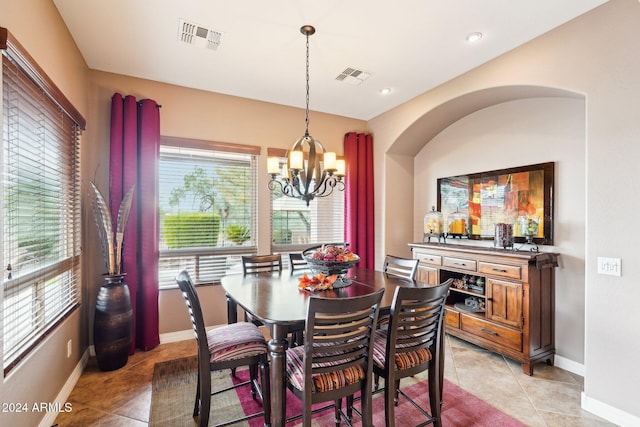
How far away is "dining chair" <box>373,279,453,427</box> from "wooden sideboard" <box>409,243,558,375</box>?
1263 millimetres

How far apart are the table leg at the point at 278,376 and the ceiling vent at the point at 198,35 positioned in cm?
244

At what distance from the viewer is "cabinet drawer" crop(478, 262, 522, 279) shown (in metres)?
3.02

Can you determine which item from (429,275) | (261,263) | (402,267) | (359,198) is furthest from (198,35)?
(429,275)

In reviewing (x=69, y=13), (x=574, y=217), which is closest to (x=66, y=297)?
(x=69, y=13)

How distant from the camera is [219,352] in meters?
2.10

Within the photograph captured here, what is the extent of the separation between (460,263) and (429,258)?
435 millimetres

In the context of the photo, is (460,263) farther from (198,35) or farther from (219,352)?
(198,35)

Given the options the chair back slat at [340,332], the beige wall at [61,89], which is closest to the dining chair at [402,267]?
the chair back slat at [340,332]

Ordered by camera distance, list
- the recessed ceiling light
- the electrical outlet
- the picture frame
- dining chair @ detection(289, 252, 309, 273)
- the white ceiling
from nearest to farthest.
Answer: the electrical outlet
the white ceiling
the recessed ceiling light
the picture frame
dining chair @ detection(289, 252, 309, 273)

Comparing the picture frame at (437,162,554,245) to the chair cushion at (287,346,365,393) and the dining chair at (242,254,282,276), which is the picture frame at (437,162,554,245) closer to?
the dining chair at (242,254,282,276)

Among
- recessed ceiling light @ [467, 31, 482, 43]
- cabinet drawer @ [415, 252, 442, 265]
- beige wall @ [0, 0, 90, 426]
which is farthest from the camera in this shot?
cabinet drawer @ [415, 252, 442, 265]

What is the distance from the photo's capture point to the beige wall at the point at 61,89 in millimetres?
1763

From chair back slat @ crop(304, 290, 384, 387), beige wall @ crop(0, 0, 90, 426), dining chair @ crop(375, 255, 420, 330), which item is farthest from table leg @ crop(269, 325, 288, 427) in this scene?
dining chair @ crop(375, 255, 420, 330)

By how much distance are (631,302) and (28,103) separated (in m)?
4.21
